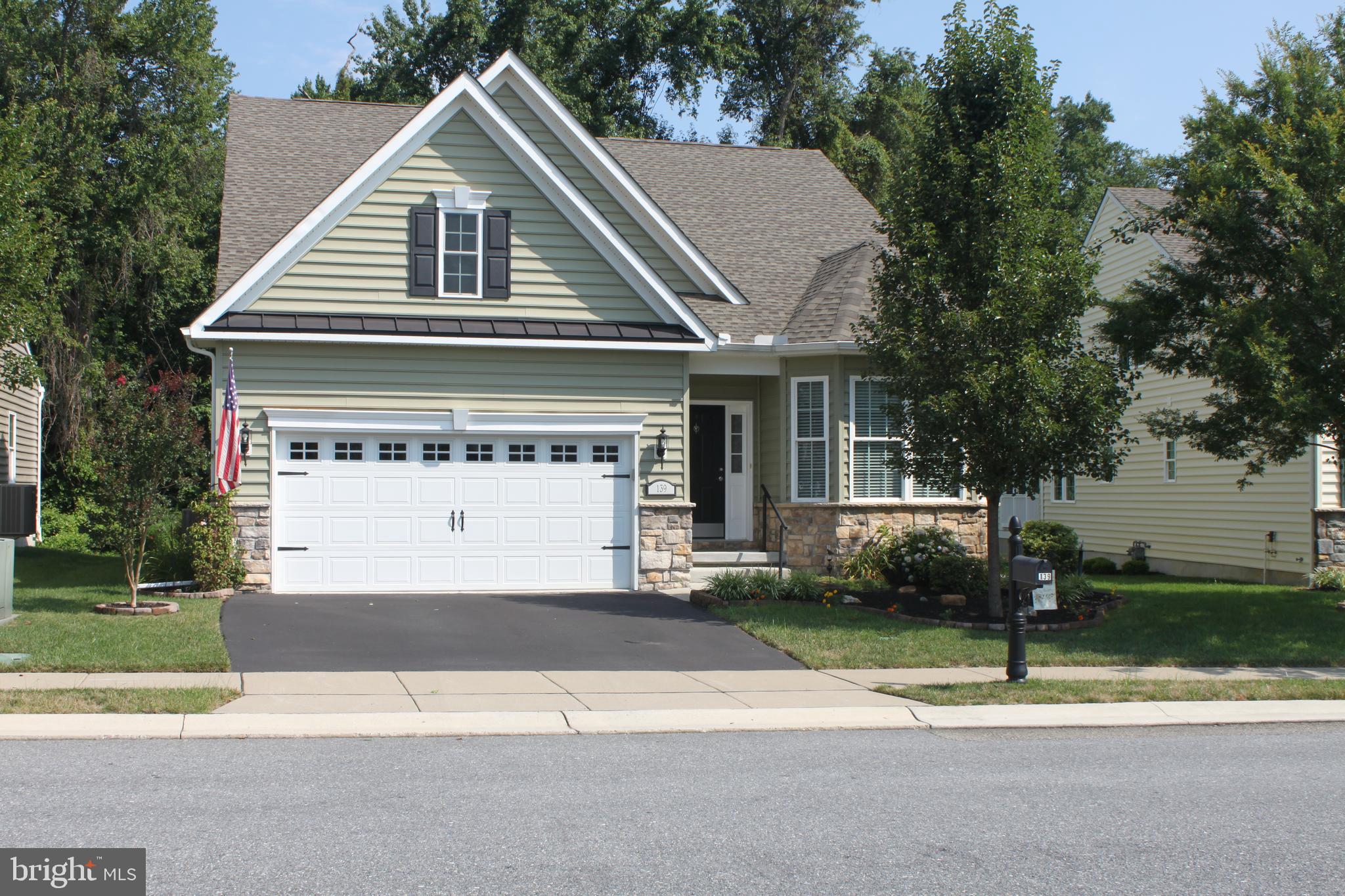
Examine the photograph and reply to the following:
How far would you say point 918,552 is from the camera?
18.2 metres

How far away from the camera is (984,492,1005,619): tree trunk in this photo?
15.1 metres

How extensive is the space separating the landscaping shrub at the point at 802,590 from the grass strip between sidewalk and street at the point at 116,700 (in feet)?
27.0

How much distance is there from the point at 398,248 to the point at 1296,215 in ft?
38.2

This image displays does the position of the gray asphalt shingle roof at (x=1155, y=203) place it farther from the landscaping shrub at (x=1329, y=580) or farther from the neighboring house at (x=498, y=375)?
the neighboring house at (x=498, y=375)

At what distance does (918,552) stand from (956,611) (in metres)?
2.61

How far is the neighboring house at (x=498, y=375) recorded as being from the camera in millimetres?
16656

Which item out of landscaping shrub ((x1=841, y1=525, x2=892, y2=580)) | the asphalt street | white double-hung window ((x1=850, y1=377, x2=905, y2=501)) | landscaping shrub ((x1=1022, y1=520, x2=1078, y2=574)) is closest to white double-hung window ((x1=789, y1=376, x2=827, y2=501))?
white double-hung window ((x1=850, y1=377, x2=905, y2=501))

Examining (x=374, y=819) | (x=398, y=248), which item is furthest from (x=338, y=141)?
(x=374, y=819)

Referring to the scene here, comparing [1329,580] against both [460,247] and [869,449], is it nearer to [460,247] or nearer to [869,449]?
[869,449]

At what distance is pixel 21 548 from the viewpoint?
2577cm

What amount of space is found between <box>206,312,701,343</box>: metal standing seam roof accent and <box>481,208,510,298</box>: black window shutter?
455 mm

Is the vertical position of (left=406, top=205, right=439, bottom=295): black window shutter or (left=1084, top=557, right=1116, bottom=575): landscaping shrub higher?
(left=406, top=205, right=439, bottom=295): black window shutter

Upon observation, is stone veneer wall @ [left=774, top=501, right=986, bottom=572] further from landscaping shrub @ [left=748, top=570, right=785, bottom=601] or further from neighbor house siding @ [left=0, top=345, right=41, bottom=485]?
neighbor house siding @ [left=0, top=345, right=41, bottom=485]

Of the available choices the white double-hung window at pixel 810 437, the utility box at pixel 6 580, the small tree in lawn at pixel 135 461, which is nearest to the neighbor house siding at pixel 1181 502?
the white double-hung window at pixel 810 437
